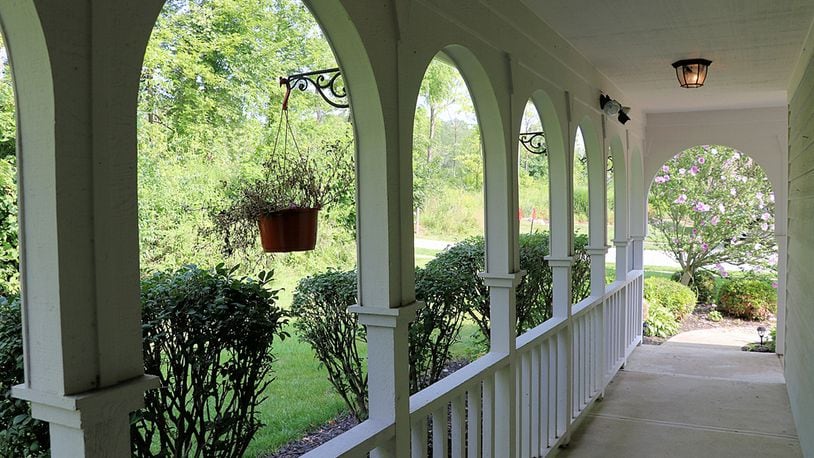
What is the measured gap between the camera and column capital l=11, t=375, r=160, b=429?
106cm

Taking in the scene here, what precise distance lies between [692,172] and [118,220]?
1103cm

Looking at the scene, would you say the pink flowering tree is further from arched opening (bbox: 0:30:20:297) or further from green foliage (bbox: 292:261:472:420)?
arched opening (bbox: 0:30:20:297)

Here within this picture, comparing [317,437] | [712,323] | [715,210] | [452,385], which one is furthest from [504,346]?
[715,210]

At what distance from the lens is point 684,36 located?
3.78m

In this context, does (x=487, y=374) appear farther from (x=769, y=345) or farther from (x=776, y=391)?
(x=769, y=345)

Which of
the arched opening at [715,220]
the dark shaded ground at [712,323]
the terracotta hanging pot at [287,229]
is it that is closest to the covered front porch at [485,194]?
the terracotta hanging pot at [287,229]

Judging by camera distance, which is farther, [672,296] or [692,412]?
[672,296]

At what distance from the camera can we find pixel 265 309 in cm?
242

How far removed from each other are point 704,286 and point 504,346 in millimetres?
8858

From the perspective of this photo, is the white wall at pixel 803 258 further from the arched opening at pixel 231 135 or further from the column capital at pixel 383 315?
the arched opening at pixel 231 135

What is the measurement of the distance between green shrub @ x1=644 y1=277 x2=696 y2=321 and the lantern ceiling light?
Answer: 5.13m

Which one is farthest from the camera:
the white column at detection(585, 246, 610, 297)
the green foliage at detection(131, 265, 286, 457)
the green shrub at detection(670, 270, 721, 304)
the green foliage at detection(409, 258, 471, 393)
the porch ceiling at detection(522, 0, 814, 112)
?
the green shrub at detection(670, 270, 721, 304)

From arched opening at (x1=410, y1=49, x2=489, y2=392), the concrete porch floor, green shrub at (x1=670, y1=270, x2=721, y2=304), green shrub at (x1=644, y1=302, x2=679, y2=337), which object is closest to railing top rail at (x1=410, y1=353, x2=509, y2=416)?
the concrete porch floor

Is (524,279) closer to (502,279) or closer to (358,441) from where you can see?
(502,279)
